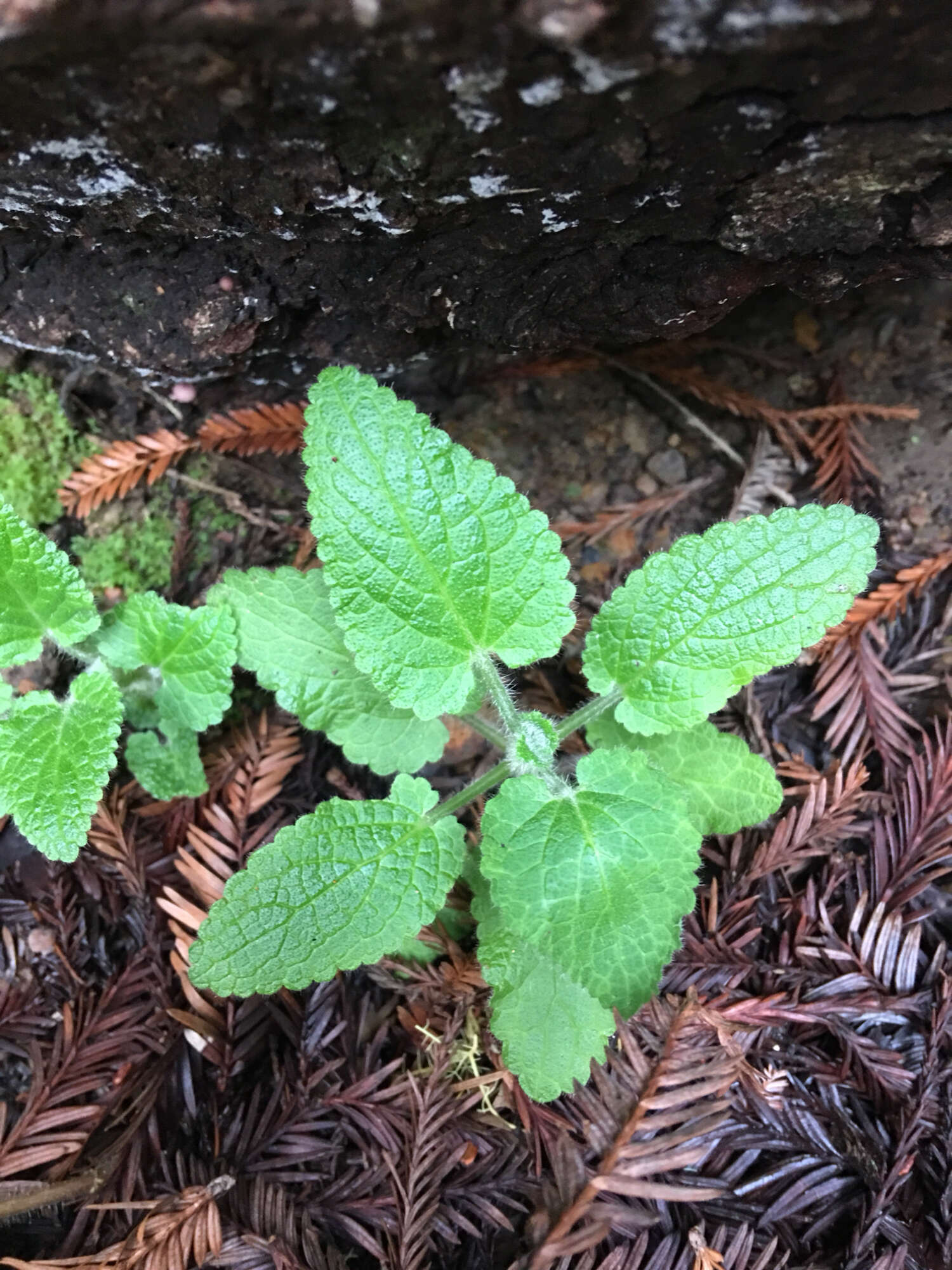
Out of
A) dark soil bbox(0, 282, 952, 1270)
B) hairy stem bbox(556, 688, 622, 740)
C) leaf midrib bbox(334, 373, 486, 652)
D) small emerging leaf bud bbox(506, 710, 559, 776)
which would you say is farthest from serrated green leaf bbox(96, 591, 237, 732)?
hairy stem bbox(556, 688, 622, 740)

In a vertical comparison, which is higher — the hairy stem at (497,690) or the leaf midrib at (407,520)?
the leaf midrib at (407,520)

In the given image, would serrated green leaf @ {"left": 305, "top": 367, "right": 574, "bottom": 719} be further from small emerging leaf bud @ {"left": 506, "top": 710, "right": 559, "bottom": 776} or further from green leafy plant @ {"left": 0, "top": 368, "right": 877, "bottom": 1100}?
small emerging leaf bud @ {"left": 506, "top": 710, "right": 559, "bottom": 776}

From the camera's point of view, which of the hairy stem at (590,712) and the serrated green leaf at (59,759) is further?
the hairy stem at (590,712)

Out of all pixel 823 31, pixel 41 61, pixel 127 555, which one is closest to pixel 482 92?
pixel 823 31

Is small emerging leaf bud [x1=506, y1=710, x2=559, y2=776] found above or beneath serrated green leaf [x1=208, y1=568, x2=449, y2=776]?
beneath

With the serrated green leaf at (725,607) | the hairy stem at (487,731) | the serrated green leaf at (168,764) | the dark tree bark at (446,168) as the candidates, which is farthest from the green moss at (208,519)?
the serrated green leaf at (725,607)

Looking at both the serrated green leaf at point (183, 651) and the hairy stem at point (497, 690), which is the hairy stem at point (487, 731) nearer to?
the hairy stem at point (497, 690)

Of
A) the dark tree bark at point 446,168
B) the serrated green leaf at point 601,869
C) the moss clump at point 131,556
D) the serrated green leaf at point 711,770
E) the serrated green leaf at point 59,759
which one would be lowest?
the serrated green leaf at point 711,770

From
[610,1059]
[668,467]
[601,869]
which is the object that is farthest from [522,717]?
[668,467]
